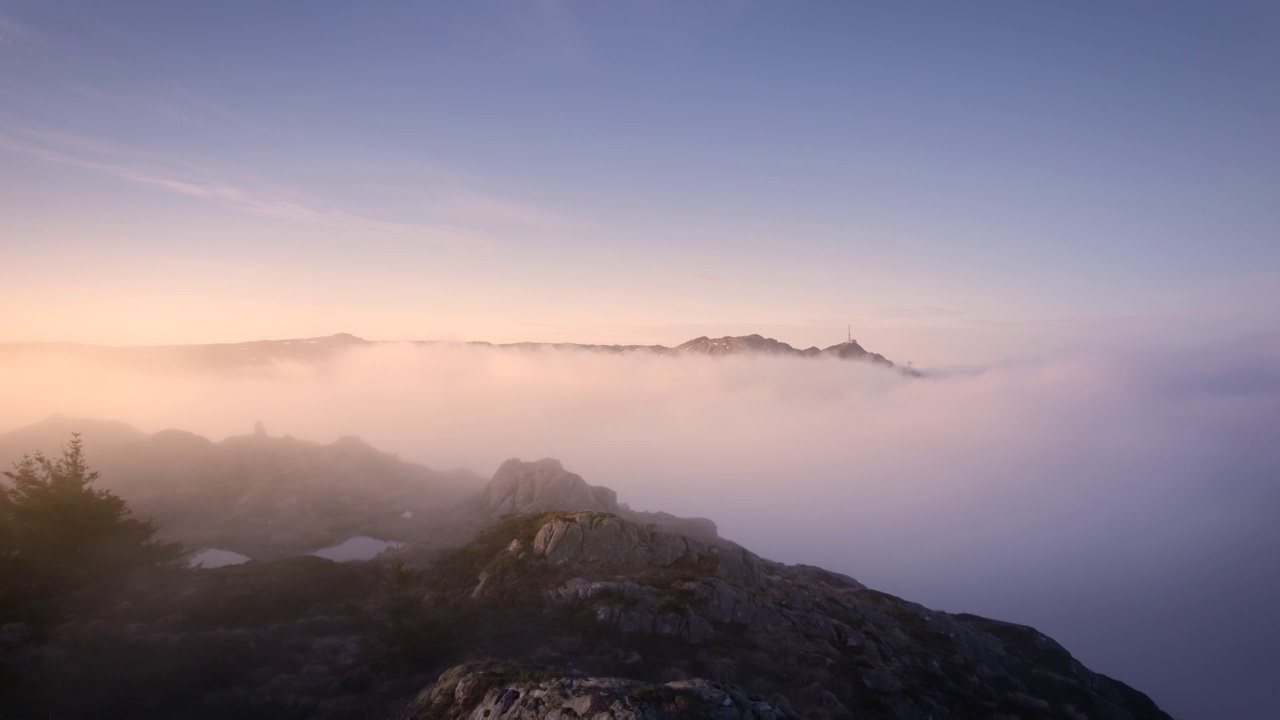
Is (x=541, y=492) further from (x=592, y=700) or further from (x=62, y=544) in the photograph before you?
(x=592, y=700)

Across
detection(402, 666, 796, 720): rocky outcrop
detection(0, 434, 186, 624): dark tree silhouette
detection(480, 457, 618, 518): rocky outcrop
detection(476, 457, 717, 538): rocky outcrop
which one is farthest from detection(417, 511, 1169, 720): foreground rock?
detection(480, 457, 618, 518): rocky outcrop

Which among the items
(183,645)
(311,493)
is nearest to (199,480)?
(311,493)

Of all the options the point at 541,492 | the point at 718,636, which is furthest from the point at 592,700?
the point at 541,492

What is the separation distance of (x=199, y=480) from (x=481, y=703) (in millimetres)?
133634

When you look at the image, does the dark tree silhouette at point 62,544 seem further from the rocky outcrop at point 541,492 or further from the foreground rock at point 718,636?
the rocky outcrop at point 541,492

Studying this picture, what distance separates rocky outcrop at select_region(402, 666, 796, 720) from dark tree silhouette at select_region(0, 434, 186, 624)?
28.5 metres

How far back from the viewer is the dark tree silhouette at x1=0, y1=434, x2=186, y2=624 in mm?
32625

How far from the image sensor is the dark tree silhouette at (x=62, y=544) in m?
32.6

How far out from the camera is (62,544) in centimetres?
3656

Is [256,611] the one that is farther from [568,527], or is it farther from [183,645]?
[568,527]

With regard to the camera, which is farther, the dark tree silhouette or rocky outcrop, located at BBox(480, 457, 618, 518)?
rocky outcrop, located at BBox(480, 457, 618, 518)

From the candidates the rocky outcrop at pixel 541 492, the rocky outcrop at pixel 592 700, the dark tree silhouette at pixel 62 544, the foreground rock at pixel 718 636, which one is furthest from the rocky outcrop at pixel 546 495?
the rocky outcrop at pixel 592 700

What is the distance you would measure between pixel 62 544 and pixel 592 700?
41429 millimetres

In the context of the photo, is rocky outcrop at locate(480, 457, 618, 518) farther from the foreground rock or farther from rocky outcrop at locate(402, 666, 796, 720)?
rocky outcrop at locate(402, 666, 796, 720)
